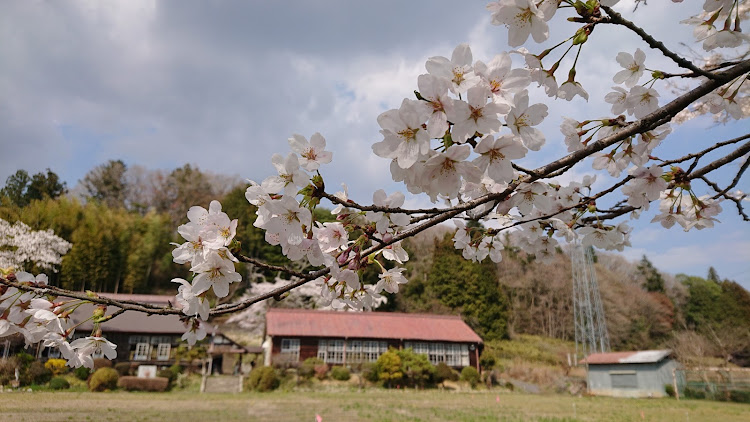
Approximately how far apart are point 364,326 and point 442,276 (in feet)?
29.4

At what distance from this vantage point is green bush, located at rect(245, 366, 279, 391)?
603 inches

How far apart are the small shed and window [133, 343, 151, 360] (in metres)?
18.7

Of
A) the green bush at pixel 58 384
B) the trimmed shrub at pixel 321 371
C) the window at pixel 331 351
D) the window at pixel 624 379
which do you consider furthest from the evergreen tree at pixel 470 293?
the green bush at pixel 58 384

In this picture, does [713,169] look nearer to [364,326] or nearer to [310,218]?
[310,218]

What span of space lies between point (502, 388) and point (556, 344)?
11.4 metres

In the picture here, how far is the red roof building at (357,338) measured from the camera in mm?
18781

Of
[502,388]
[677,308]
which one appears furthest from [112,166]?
[677,308]

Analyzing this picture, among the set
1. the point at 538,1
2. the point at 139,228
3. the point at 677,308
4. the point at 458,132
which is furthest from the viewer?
the point at 677,308

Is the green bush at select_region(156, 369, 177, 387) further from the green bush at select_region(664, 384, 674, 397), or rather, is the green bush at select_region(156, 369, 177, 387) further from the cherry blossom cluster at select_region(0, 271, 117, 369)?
the green bush at select_region(664, 384, 674, 397)

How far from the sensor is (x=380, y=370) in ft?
56.9

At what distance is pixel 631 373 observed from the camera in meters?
18.0

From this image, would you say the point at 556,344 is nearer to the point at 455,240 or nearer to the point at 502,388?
the point at 502,388

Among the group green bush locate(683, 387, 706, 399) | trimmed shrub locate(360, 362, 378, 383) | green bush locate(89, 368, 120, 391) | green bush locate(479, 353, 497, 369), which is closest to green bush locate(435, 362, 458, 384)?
green bush locate(479, 353, 497, 369)

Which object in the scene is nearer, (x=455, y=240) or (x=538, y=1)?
(x=538, y=1)
